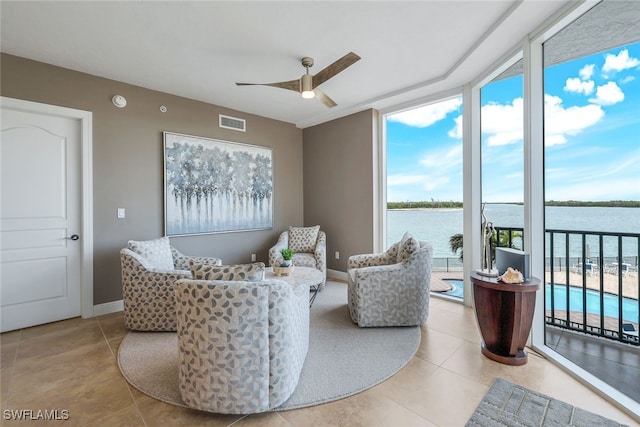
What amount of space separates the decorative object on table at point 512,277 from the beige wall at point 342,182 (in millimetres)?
2243

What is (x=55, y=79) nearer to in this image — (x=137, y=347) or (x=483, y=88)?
(x=137, y=347)

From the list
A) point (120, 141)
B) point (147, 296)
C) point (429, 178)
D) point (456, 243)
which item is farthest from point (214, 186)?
point (456, 243)

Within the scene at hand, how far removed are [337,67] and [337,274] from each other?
3383 millimetres

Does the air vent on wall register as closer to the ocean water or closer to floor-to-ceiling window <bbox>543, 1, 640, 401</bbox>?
the ocean water

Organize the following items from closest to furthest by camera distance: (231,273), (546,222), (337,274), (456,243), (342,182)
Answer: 1. (231,273)
2. (546,222)
3. (456,243)
4. (342,182)
5. (337,274)

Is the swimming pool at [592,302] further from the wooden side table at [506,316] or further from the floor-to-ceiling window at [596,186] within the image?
the wooden side table at [506,316]

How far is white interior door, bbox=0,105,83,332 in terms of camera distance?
2.83 metres

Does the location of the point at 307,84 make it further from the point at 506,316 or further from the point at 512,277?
the point at 506,316

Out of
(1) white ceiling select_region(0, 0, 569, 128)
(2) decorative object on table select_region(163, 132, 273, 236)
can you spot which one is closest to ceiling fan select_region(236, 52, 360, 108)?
(1) white ceiling select_region(0, 0, 569, 128)

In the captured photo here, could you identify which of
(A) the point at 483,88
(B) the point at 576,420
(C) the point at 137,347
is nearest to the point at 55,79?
(C) the point at 137,347

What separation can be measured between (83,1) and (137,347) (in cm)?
283

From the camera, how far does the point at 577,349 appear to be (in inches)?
100

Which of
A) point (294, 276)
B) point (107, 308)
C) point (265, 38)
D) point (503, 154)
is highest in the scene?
point (265, 38)

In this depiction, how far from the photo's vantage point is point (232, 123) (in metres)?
4.40
